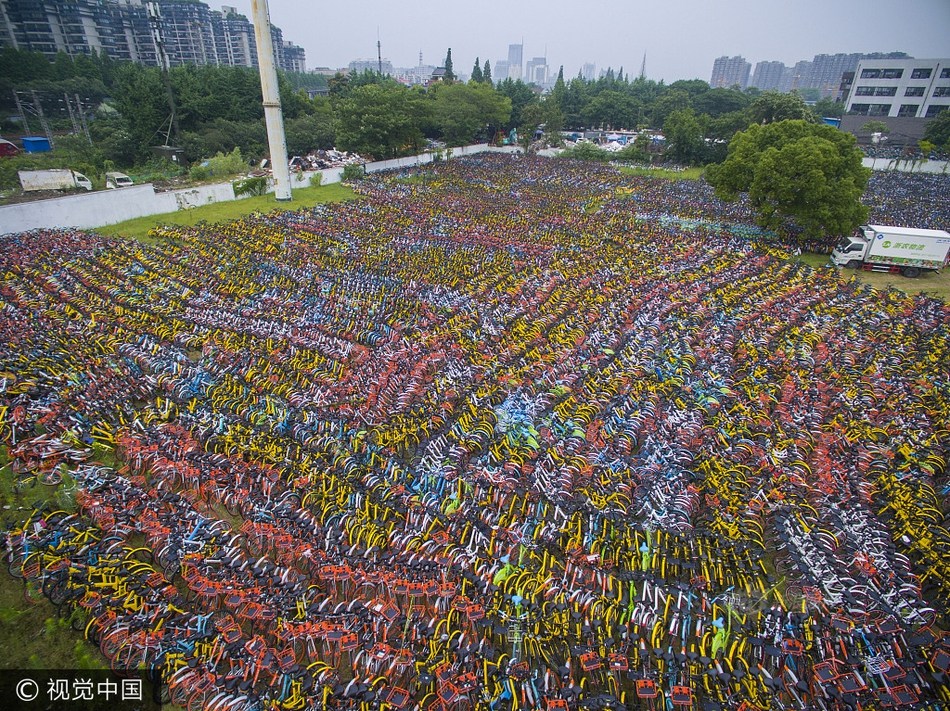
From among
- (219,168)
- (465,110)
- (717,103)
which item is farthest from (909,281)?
(717,103)

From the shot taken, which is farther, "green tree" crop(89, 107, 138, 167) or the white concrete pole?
"green tree" crop(89, 107, 138, 167)

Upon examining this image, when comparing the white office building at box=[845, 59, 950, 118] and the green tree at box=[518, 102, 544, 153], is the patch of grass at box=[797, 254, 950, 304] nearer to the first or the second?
the green tree at box=[518, 102, 544, 153]

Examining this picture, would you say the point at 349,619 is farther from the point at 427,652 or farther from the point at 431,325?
the point at 431,325

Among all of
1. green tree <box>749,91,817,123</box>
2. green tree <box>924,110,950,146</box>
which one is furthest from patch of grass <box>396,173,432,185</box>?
green tree <box>924,110,950,146</box>

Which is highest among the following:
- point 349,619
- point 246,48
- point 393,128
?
point 246,48

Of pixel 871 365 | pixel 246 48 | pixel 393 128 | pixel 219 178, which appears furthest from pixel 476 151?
pixel 246 48

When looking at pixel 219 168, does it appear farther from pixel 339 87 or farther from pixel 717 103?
pixel 717 103
